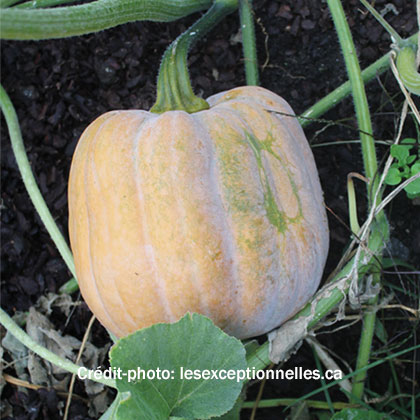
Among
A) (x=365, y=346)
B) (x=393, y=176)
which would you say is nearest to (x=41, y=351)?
(x=365, y=346)

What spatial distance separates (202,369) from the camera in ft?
3.27

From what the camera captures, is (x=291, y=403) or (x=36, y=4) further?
(x=291, y=403)

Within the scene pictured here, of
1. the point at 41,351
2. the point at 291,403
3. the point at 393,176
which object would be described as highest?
the point at 393,176

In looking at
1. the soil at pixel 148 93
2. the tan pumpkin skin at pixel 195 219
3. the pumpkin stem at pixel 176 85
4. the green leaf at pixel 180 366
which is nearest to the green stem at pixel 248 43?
the soil at pixel 148 93

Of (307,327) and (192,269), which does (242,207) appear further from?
(307,327)

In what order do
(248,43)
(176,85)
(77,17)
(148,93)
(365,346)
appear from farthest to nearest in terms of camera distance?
(148,93) → (248,43) → (365,346) → (176,85) → (77,17)

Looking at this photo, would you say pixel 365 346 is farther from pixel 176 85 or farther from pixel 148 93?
pixel 148 93

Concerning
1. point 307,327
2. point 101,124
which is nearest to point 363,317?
point 307,327

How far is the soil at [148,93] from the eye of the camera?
1483 mm

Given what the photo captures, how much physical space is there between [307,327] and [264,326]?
4.1 inches

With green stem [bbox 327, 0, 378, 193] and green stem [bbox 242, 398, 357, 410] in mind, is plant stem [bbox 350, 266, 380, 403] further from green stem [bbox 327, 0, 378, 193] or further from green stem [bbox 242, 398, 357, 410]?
green stem [bbox 327, 0, 378, 193]

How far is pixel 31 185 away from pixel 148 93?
1.37ft

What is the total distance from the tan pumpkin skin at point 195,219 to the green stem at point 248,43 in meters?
0.32

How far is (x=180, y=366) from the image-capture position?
1.00m
